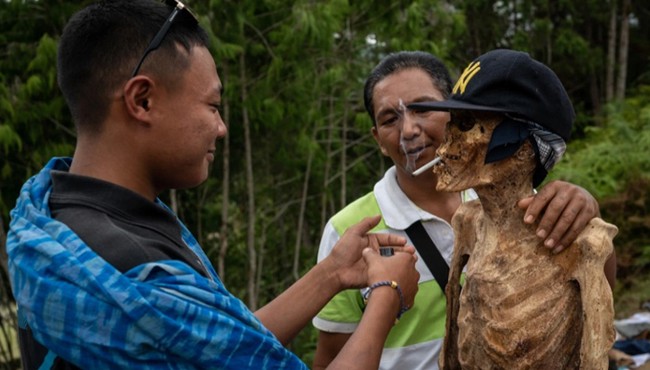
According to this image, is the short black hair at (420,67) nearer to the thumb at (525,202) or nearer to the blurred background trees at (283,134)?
the thumb at (525,202)

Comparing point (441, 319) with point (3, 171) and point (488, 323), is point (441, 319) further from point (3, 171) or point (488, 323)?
point (3, 171)

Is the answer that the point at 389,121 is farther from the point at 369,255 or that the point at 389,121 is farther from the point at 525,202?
the point at 525,202

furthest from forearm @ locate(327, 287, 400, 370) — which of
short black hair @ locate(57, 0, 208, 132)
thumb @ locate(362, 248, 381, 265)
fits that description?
short black hair @ locate(57, 0, 208, 132)

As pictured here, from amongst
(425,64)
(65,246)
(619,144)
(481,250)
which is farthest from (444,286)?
(619,144)

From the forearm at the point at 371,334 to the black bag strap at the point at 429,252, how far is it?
1.61ft

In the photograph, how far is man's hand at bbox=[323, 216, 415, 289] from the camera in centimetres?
246

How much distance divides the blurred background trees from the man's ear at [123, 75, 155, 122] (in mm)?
4453

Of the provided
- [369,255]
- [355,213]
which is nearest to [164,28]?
[369,255]

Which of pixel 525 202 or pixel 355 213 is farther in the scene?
pixel 355 213

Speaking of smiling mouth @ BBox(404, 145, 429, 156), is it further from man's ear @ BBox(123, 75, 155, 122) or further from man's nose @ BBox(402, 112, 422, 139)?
man's ear @ BBox(123, 75, 155, 122)

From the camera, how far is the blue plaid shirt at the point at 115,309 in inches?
61.6

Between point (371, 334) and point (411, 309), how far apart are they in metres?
0.69

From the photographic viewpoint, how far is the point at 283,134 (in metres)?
8.60

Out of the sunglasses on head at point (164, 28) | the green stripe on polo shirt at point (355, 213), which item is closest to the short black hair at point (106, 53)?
the sunglasses on head at point (164, 28)
